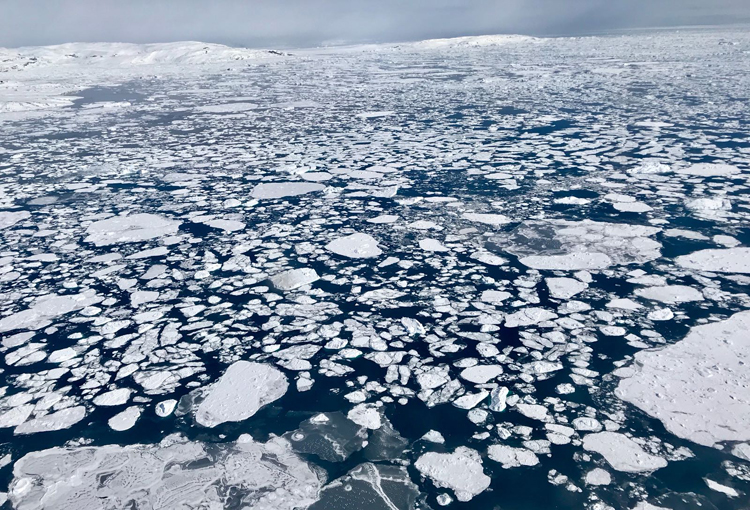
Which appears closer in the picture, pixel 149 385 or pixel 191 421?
pixel 191 421

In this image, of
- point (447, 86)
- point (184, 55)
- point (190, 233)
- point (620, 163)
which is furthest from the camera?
point (184, 55)

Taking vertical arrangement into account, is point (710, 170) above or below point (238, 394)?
below

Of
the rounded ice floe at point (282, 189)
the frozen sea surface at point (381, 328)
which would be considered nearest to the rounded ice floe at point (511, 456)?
the frozen sea surface at point (381, 328)

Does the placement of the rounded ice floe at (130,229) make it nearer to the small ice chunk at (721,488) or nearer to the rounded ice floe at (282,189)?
the rounded ice floe at (282,189)

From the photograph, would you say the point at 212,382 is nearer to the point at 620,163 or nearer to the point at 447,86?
the point at 620,163

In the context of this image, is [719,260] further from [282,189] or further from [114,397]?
[282,189]

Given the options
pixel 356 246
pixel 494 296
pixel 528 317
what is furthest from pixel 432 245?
pixel 528 317

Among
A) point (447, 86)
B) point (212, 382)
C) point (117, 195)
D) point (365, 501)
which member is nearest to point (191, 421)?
point (212, 382)
